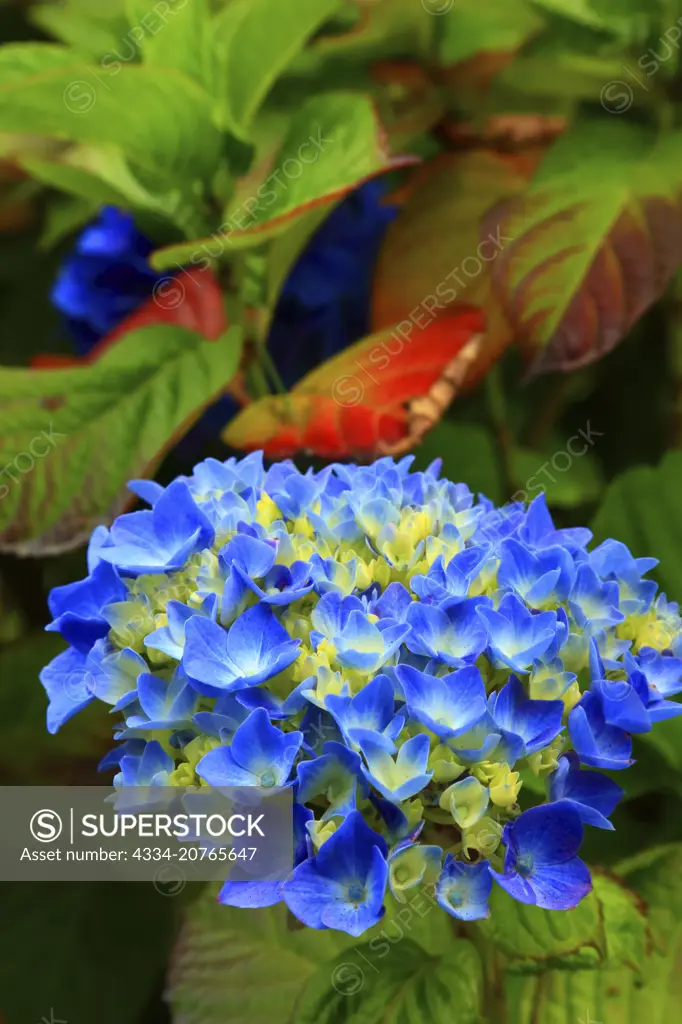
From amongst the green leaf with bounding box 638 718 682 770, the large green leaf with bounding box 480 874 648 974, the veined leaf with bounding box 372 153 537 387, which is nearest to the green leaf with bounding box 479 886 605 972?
the large green leaf with bounding box 480 874 648 974

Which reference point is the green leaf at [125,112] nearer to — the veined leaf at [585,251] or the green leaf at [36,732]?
the veined leaf at [585,251]

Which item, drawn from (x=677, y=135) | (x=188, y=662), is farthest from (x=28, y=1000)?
(x=677, y=135)

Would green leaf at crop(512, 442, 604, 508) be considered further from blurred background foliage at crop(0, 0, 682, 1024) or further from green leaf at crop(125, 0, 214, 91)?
green leaf at crop(125, 0, 214, 91)

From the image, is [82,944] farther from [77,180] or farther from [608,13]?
[608,13]

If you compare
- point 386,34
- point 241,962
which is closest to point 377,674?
point 241,962

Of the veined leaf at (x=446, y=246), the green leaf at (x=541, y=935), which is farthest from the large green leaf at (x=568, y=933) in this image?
the veined leaf at (x=446, y=246)
